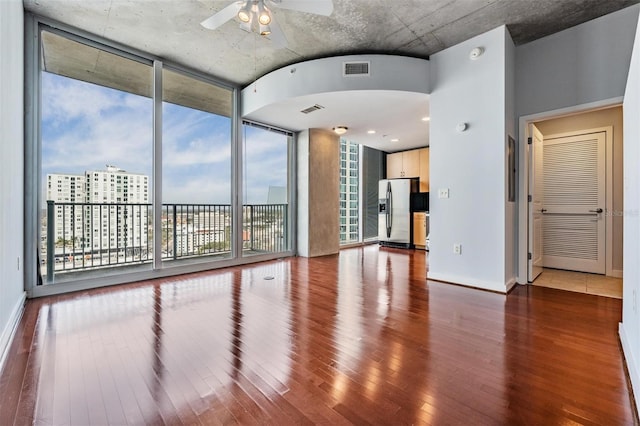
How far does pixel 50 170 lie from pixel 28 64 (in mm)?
1089

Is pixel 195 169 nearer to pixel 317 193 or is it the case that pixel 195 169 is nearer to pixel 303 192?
pixel 303 192

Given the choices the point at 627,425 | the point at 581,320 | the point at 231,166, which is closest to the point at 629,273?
the point at 581,320

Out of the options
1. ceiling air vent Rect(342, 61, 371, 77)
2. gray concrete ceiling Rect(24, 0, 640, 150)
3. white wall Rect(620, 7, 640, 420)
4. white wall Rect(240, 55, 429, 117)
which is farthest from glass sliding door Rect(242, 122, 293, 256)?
white wall Rect(620, 7, 640, 420)

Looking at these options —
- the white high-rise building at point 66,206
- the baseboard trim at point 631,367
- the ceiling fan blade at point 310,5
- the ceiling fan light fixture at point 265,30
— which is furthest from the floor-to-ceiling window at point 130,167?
the baseboard trim at point 631,367

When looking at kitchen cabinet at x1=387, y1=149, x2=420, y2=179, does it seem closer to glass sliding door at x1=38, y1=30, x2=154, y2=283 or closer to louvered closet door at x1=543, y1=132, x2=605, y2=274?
louvered closet door at x1=543, y1=132, x2=605, y2=274

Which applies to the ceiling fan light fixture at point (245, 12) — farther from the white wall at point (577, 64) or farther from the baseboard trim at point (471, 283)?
the baseboard trim at point (471, 283)

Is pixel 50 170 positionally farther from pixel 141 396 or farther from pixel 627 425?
pixel 627 425

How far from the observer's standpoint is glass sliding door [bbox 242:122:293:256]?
16.9 feet

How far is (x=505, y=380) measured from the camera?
5.27ft

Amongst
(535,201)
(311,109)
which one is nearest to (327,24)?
(311,109)

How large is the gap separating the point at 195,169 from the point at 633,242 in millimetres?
4826

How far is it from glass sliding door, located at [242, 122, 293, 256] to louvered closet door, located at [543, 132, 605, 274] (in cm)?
439

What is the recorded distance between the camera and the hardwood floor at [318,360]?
53.9 inches

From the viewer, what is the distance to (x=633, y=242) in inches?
67.8
